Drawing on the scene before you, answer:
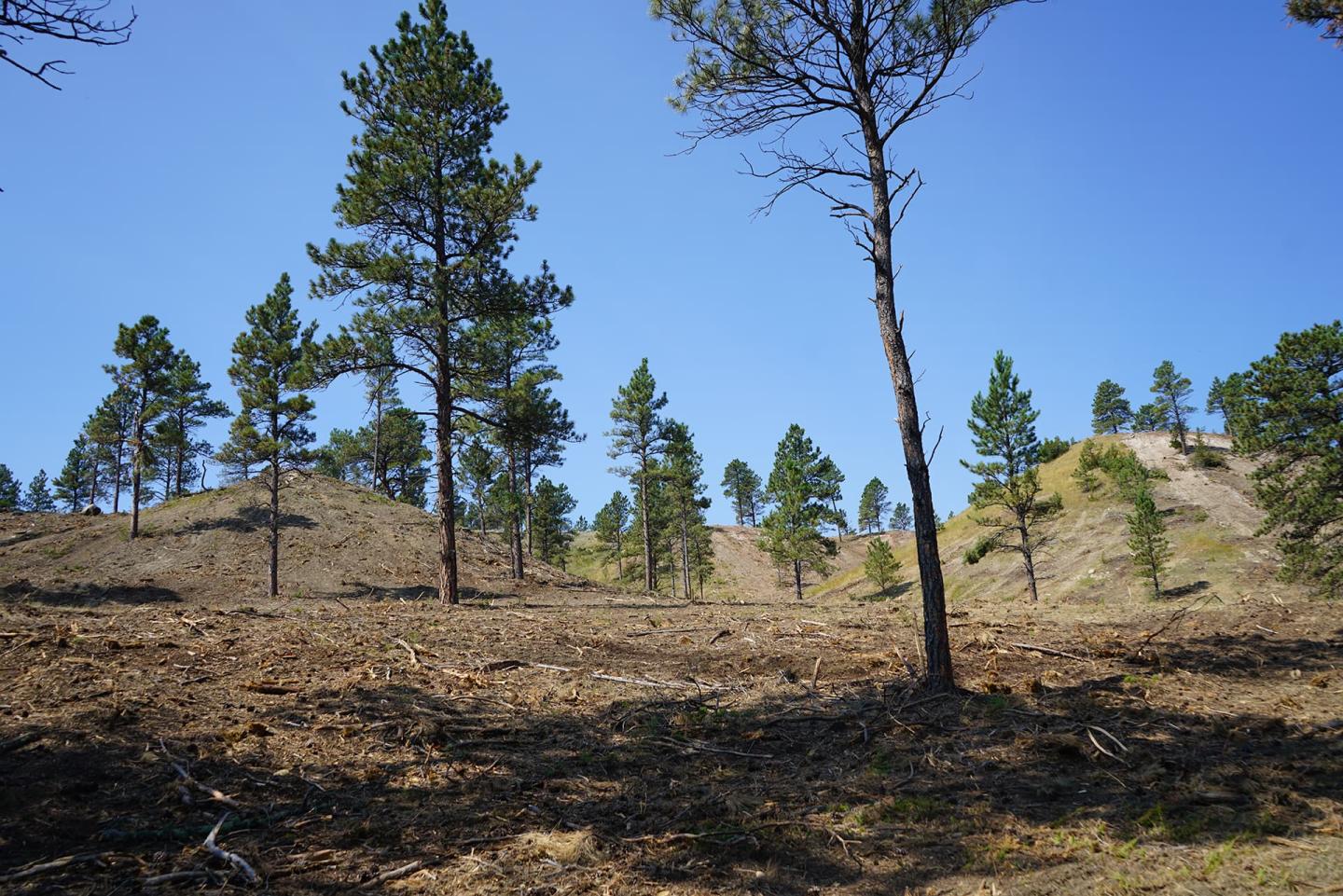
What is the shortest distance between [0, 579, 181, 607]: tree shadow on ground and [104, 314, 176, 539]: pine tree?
612 cm

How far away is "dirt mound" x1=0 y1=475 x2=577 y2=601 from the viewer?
27.6 metres

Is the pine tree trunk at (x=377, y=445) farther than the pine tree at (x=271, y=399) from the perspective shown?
Yes

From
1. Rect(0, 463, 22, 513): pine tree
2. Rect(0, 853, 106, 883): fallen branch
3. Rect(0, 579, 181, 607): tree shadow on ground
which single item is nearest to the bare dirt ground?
Rect(0, 853, 106, 883): fallen branch

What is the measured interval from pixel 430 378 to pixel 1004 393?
36.4 m

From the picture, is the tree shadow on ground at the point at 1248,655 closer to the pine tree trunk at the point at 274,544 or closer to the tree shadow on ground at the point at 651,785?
the tree shadow on ground at the point at 651,785

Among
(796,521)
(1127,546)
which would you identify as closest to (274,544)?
(796,521)

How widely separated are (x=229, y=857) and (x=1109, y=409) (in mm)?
114367

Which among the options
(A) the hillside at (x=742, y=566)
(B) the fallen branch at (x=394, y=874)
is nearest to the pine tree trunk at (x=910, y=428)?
(B) the fallen branch at (x=394, y=874)

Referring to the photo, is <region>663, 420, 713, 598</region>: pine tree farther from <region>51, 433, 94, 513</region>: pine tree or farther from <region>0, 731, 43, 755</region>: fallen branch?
<region>51, 433, 94, 513</region>: pine tree

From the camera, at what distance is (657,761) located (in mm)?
6270

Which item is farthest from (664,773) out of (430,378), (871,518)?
(871,518)

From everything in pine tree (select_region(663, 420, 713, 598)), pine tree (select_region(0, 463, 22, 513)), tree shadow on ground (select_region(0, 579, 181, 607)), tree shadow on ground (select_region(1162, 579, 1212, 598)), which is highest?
pine tree (select_region(0, 463, 22, 513))

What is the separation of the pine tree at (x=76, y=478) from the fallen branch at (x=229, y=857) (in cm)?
8267

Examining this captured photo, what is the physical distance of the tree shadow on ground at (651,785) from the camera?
440cm
